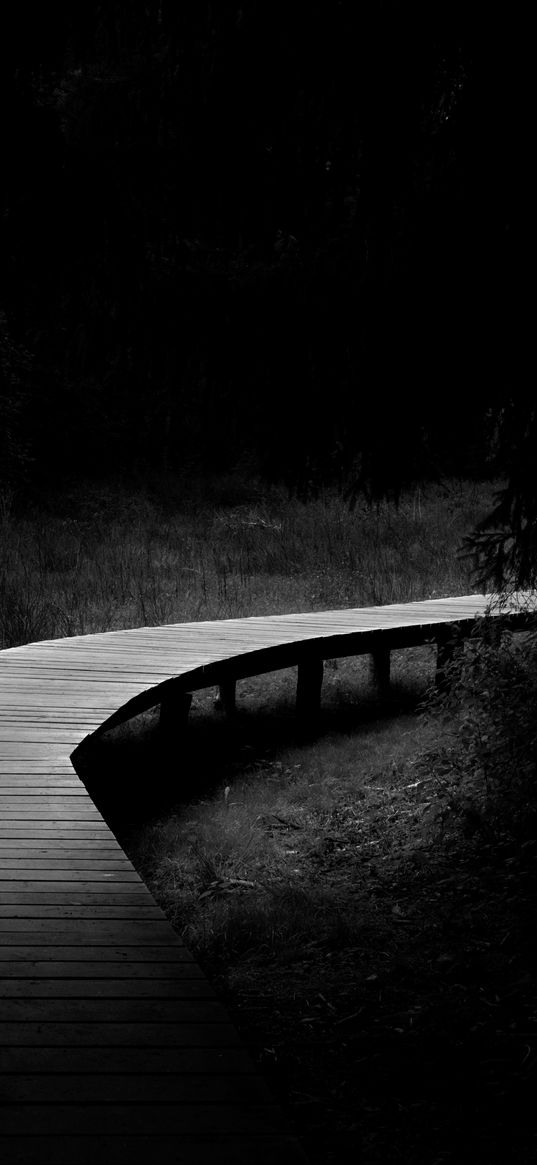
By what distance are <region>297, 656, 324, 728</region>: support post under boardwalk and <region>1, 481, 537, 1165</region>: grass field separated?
3.9 inches

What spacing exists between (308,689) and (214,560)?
5628 millimetres

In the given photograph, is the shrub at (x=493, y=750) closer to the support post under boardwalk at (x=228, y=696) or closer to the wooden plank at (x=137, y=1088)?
the support post under boardwalk at (x=228, y=696)

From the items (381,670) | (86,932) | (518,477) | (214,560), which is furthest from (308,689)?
(214,560)

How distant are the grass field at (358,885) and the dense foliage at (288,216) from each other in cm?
92

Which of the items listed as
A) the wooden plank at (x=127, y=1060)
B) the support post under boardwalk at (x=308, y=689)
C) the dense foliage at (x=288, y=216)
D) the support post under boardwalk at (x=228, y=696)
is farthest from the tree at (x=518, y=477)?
the support post under boardwalk at (x=228, y=696)

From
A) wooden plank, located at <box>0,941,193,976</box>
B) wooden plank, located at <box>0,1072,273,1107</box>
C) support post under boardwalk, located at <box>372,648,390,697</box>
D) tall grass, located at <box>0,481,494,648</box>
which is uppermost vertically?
wooden plank, located at <box>0,1072,273,1107</box>

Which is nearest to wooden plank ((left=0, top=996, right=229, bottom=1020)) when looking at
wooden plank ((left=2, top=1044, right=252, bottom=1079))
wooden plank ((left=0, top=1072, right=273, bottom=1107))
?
wooden plank ((left=2, top=1044, right=252, bottom=1079))

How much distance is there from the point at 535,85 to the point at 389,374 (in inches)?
37.0

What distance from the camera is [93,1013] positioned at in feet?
7.63

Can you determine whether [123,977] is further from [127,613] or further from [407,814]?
[127,613]

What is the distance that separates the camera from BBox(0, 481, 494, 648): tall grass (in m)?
10.0

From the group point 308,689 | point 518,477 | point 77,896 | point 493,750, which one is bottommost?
point 308,689

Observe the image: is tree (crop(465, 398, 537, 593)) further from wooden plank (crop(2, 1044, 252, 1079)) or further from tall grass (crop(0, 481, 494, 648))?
tall grass (crop(0, 481, 494, 648))

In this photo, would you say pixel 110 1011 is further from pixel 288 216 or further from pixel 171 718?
pixel 171 718
